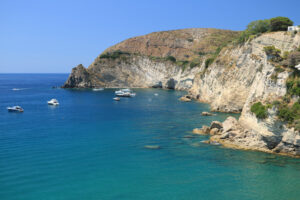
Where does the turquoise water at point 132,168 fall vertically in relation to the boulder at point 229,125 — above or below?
below

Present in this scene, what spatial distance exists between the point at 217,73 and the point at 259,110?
48.1 m

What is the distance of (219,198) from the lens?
2217 cm

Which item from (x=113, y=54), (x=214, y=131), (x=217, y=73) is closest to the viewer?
(x=214, y=131)

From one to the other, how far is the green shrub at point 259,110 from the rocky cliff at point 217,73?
73cm

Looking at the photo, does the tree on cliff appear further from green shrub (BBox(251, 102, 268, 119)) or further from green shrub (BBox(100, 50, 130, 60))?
green shrub (BBox(100, 50, 130, 60))

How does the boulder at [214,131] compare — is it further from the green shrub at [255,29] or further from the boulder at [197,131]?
the green shrub at [255,29]

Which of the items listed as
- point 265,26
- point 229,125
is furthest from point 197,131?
point 265,26

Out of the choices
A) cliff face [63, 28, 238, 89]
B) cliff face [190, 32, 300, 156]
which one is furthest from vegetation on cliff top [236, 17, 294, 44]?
cliff face [63, 28, 238, 89]

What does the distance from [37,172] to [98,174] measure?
6249 mm

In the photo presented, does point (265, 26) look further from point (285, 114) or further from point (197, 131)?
point (285, 114)

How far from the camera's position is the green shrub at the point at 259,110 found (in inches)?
1324

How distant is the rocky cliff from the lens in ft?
112

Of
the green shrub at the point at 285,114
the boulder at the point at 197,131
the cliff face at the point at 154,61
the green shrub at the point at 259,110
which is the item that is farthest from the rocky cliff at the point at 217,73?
the boulder at the point at 197,131

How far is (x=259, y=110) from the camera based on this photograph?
3447cm
